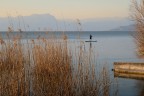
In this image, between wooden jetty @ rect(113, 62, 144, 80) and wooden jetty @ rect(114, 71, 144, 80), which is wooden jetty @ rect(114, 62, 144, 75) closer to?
wooden jetty @ rect(113, 62, 144, 80)

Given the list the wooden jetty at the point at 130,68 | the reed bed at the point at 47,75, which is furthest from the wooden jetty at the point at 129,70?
the reed bed at the point at 47,75

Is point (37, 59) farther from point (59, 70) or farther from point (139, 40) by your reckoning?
point (139, 40)

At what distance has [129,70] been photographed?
58.4 ft

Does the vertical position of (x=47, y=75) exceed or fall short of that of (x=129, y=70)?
it exceeds it

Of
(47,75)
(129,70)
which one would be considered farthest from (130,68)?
(47,75)

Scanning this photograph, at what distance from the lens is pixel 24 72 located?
7898 mm

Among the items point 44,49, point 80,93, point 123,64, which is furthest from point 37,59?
point 123,64

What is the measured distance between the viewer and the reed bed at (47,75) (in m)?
7.63

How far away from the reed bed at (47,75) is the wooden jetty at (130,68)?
29.2ft

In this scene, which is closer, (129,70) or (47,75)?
(47,75)

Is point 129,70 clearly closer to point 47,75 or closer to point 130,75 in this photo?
point 130,75

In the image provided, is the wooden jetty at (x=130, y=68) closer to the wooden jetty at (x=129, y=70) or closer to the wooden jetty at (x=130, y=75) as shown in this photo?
the wooden jetty at (x=129, y=70)

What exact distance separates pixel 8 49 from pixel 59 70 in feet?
4.72

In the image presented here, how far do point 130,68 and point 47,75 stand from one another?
10.3 metres
